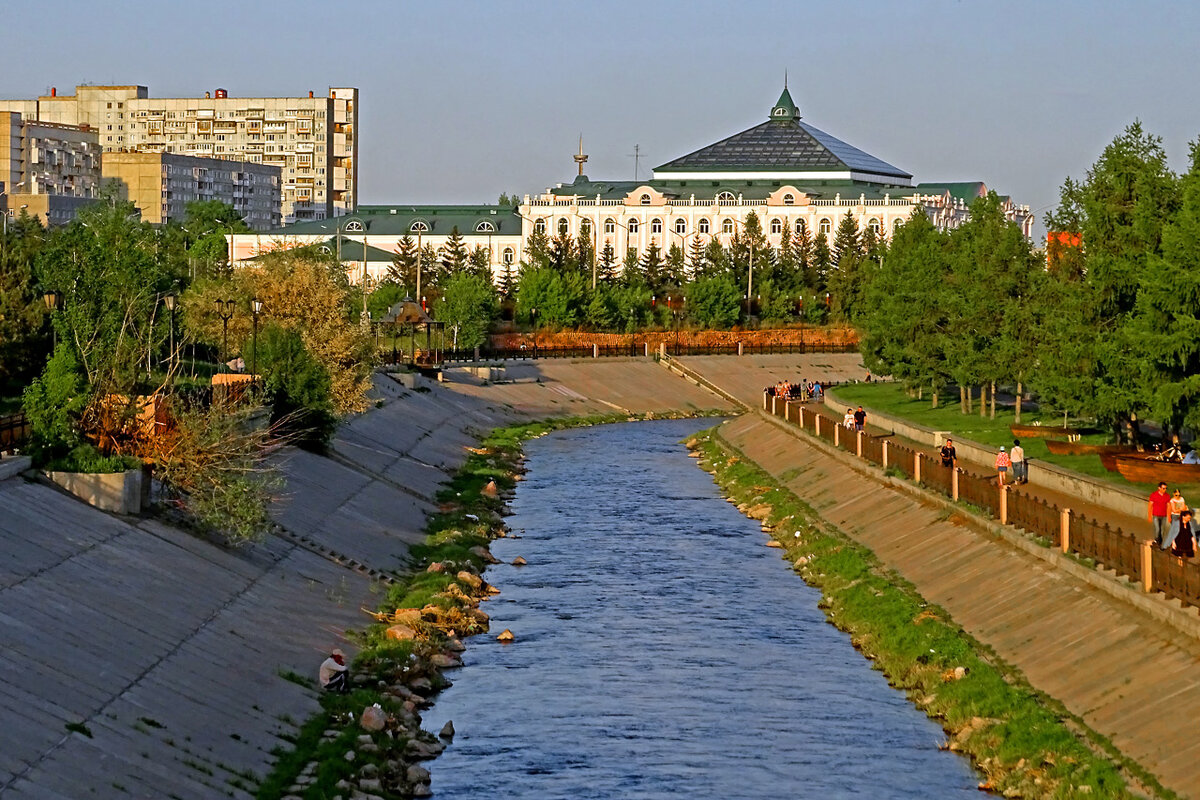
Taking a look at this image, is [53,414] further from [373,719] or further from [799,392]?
[799,392]

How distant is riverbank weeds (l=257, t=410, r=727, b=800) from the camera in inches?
1014

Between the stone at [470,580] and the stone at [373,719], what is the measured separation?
1298 centimetres

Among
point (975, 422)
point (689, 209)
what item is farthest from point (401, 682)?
point (689, 209)

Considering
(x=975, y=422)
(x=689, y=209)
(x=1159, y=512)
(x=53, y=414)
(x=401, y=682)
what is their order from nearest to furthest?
(x=401, y=682), (x=1159, y=512), (x=53, y=414), (x=975, y=422), (x=689, y=209)

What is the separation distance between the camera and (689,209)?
167 meters

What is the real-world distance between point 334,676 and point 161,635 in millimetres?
2755

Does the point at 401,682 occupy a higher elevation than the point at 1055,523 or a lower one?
lower

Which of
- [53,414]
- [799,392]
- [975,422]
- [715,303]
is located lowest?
[799,392]

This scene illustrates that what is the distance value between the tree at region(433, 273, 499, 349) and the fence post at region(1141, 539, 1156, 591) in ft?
300

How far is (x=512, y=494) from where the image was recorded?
2511 inches

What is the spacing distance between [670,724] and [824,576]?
14364 millimetres

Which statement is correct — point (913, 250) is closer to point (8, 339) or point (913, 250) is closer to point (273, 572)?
point (8, 339)

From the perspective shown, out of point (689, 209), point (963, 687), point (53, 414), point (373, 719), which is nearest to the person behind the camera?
point (373, 719)

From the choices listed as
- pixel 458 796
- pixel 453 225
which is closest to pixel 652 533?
pixel 458 796
